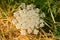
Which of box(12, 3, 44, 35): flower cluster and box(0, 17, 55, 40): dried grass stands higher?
box(12, 3, 44, 35): flower cluster

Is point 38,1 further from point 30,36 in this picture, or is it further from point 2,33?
point 2,33

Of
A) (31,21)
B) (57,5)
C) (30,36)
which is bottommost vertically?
(30,36)

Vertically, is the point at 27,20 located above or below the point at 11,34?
above

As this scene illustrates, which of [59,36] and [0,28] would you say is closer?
[59,36]

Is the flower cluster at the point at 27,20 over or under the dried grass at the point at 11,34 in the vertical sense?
over

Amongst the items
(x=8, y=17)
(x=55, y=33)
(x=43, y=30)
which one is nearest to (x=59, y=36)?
(x=55, y=33)

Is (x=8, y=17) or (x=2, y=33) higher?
(x=8, y=17)
